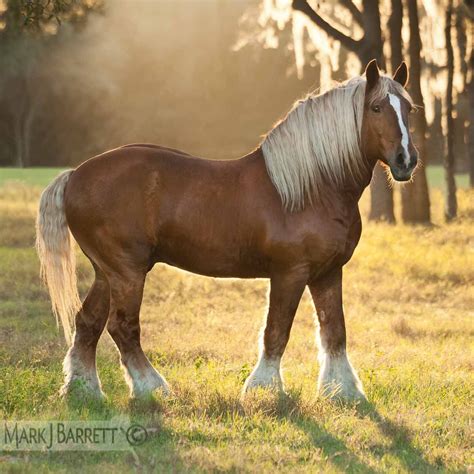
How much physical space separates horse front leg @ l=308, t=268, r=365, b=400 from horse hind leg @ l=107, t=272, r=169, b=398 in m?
1.13

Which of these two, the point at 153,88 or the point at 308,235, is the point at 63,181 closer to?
the point at 308,235

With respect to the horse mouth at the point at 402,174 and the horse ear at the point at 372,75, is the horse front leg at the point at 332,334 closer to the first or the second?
the horse mouth at the point at 402,174

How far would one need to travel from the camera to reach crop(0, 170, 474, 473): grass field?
15.5 ft

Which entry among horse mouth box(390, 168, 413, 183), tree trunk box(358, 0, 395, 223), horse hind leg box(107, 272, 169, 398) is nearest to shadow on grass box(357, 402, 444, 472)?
horse hind leg box(107, 272, 169, 398)

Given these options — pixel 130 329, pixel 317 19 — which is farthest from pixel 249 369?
pixel 317 19

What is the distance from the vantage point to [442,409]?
586 cm

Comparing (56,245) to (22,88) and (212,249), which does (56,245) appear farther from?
(22,88)

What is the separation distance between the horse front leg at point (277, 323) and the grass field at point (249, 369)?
0.65 feet

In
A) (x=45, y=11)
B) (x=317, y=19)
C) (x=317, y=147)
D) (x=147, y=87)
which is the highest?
(x=45, y=11)

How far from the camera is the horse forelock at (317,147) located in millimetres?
5848

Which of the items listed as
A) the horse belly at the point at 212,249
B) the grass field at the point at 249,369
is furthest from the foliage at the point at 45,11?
the horse belly at the point at 212,249

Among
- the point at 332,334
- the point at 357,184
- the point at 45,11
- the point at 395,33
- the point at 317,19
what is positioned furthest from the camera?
the point at 395,33

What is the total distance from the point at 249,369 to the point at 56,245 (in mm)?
1753

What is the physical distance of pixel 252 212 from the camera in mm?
5855
